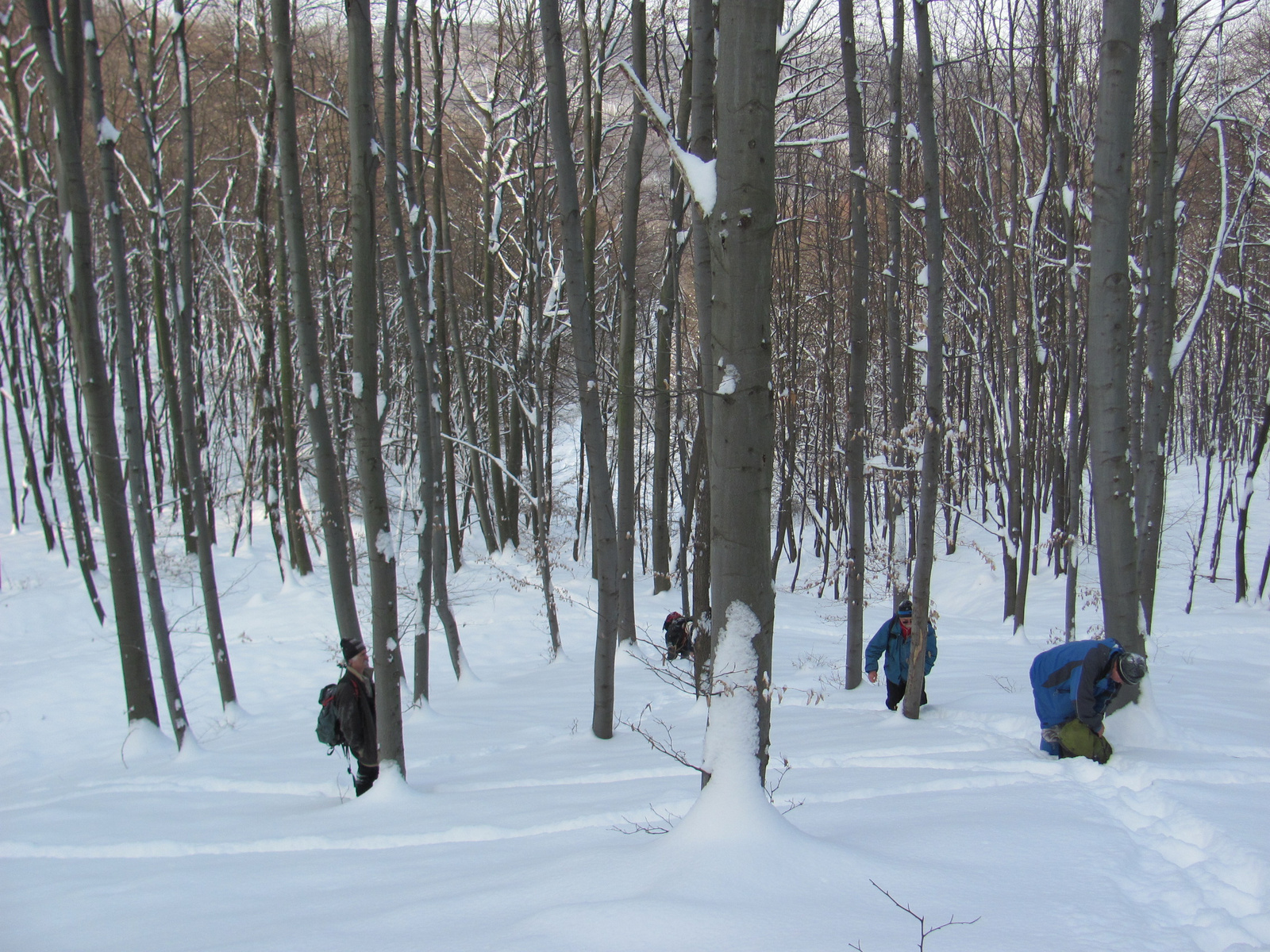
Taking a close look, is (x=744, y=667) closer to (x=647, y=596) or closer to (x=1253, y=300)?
(x=647, y=596)

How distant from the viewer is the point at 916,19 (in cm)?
658

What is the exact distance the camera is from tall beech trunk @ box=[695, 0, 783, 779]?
117 inches

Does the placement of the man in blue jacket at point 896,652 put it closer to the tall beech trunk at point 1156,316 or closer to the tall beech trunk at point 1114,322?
the tall beech trunk at point 1114,322

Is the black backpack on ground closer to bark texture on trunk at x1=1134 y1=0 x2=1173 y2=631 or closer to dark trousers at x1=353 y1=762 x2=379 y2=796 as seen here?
dark trousers at x1=353 y1=762 x2=379 y2=796

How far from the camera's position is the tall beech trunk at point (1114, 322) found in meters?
5.29

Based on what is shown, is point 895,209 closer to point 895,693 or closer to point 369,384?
point 895,693

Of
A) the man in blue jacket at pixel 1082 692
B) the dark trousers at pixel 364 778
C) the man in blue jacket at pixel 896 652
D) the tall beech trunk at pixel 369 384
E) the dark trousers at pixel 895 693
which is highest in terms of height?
the tall beech trunk at pixel 369 384

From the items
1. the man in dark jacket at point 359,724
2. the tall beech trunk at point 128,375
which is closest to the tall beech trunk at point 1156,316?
the man in dark jacket at point 359,724

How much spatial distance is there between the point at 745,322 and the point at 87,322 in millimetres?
7268

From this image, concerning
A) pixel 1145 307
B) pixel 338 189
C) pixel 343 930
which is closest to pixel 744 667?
pixel 343 930

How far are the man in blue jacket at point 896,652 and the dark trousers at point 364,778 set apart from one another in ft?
15.3

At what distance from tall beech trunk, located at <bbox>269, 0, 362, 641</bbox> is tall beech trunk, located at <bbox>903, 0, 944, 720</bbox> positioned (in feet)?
15.7

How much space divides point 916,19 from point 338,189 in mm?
14427

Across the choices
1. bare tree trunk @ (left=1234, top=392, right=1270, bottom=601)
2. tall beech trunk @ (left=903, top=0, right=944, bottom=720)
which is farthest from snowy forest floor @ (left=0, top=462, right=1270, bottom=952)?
bare tree trunk @ (left=1234, top=392, right=1270, bottom=601)
